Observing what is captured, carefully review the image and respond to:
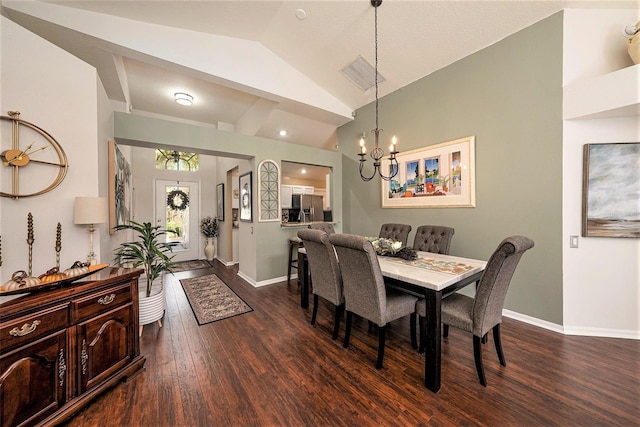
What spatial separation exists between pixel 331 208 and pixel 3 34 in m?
4.30

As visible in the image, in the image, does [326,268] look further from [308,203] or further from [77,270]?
[308,203]

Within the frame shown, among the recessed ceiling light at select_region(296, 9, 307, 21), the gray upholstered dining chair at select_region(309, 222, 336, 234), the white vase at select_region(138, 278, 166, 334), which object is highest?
the recessed ceiling light at select_region(296, 9, 307, 21)

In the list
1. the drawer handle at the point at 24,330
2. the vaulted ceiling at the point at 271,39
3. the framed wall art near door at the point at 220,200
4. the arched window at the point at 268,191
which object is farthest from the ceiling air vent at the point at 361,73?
the drawer handle at the point at 24,330

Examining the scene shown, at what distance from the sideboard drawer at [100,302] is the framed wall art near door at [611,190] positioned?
4217 millimetres

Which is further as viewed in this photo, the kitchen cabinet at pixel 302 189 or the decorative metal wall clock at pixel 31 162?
the kitchen cabinet at pixel 302 189

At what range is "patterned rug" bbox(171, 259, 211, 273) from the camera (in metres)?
5.11

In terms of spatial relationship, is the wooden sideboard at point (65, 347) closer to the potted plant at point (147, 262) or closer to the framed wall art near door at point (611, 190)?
the potted plant at point (147, 262)

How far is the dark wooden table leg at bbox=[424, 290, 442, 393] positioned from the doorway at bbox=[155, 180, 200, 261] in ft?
19.1

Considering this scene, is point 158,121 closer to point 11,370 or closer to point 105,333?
point 105,333

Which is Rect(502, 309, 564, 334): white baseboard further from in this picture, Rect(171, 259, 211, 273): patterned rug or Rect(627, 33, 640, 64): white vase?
Rect(171, 259, 211, 273): patterned rug

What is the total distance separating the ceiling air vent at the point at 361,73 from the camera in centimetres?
349

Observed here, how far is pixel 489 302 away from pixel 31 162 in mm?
3474

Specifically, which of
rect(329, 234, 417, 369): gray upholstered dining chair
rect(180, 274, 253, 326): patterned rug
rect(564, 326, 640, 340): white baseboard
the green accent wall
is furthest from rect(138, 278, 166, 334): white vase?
rect(564, 326, 640, 340): white baseboard

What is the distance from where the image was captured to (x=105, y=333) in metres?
1.66
